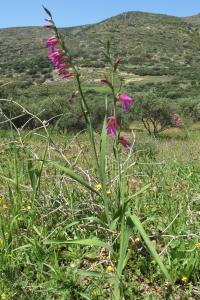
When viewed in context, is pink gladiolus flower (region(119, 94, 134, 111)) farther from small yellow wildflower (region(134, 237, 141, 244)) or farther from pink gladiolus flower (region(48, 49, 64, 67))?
small yellow wildflower (region(134, 237, 141, 244))

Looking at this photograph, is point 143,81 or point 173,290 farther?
point 143,81

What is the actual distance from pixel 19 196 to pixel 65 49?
118cm

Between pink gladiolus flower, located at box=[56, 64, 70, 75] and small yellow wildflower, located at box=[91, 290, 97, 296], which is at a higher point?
pink gladiolus flower, located at box=[56, 64, 70, 75]

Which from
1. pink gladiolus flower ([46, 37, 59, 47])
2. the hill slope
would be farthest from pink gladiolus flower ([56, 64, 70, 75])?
the hill slope

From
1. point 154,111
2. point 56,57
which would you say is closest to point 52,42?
point 56,57

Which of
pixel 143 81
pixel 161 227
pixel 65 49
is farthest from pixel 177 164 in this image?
pixel 143 81

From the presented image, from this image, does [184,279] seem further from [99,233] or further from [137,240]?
[99,233]

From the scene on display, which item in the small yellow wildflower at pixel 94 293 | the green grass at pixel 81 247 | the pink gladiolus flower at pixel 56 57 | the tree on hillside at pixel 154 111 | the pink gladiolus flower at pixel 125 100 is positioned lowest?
the tree on hillside at pixel 154 111

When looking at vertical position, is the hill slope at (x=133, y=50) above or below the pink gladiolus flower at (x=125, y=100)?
below

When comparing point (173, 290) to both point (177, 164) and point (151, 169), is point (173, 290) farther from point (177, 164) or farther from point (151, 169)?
point (177, 164)

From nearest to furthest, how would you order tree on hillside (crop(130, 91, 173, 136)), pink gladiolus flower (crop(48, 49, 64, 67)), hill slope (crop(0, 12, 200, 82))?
1. pink gladiolus flower (crop(48, 49, 64, 67))
2. tree on hillside (crop(130, 91, 173, 136))
3. hill slope (crop(0, 12, 200, 82))

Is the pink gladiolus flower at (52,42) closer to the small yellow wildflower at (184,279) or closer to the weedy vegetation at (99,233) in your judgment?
the weedy vegetation at (99,233)

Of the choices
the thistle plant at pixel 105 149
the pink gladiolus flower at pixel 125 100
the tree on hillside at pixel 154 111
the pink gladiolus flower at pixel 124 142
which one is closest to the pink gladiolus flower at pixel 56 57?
the thistle plant at pixel 105 149

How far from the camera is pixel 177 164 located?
483 centimetres
